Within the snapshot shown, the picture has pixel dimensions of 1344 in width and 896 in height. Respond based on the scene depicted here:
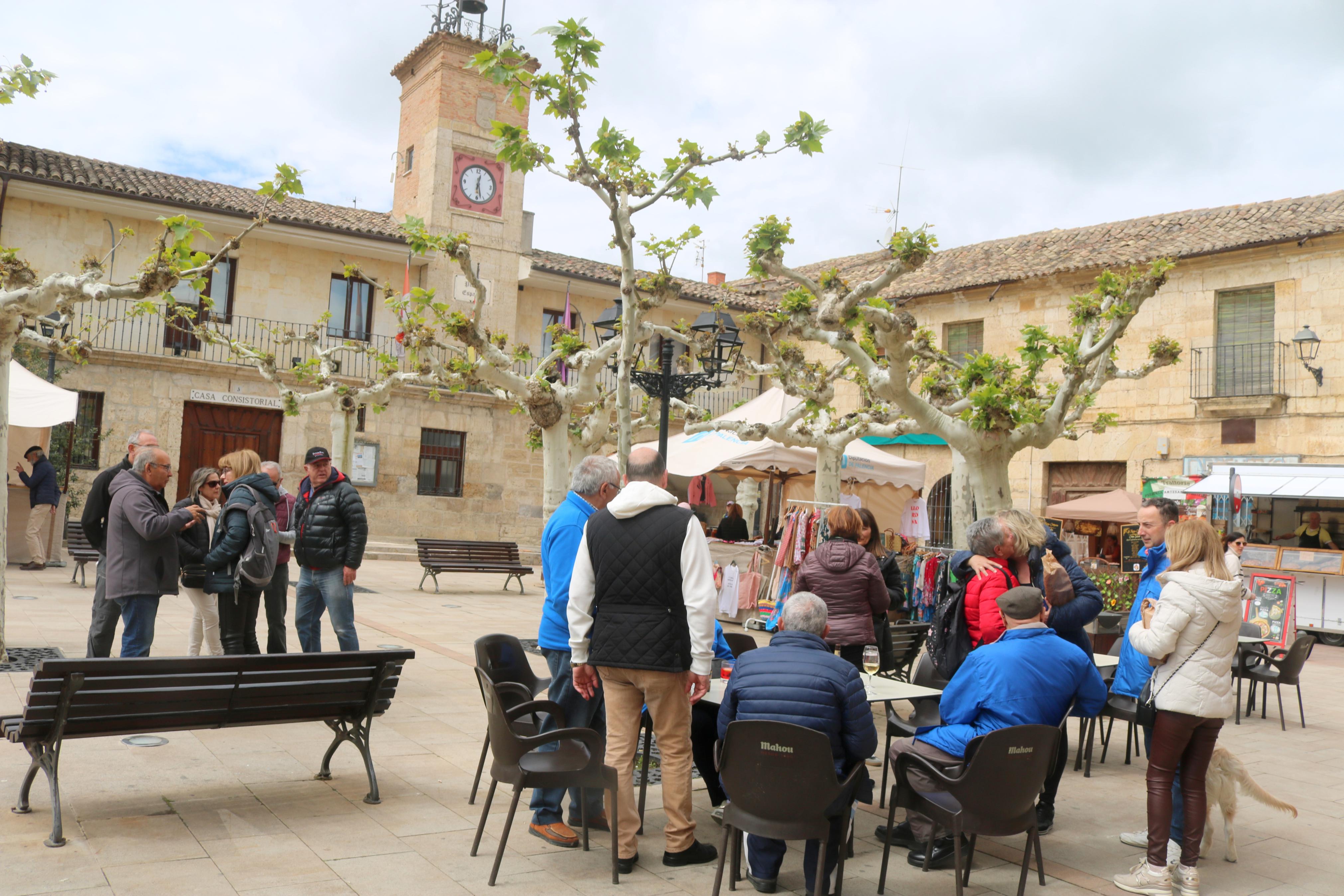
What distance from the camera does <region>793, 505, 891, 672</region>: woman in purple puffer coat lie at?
6.27 metres

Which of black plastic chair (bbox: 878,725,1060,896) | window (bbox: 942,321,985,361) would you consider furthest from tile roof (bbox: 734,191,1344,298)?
black plastic chair (bbox: 878,725,1060,896)

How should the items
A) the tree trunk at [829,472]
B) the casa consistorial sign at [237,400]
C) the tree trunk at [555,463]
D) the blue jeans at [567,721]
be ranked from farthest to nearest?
the casa consistorial sign at [237,400], the tree trunk at [829,472], the tree trunk at [555,463], the blue jeans at [567,721]

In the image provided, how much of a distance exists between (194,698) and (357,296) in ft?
66.2

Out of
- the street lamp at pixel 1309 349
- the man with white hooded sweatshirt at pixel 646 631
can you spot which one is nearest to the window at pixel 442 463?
the street lamp at pixel 1309 349

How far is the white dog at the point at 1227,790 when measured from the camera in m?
4.61

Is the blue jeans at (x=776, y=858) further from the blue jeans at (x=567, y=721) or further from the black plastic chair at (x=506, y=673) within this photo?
the black plastic chair at (x=506, y=673)

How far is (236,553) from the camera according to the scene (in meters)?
6.44

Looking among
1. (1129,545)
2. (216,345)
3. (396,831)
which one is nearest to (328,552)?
(396,831)

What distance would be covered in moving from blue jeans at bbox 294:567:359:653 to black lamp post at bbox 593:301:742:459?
272 centimetres

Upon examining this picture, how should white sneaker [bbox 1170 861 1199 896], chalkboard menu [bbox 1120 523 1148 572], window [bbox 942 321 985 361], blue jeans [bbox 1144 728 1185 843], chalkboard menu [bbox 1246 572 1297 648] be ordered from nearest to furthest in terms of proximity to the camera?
white sneaker [bbox 1170 861 1199 896] < blue jeans [bbox 1144 728 1185 843] < chalkboard menu [bbox 1246 572 1297 648] < chalkboard menu [bbox 1120 523 1148 572] < window [bbox 942 321 985 361]

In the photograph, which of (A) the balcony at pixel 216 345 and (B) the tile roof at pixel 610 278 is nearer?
(A) the balcony at pixel 216 345

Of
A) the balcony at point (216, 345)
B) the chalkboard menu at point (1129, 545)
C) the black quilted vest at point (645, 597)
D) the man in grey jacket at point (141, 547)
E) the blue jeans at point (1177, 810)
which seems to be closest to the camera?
the black quilted vest at point (645, 597)

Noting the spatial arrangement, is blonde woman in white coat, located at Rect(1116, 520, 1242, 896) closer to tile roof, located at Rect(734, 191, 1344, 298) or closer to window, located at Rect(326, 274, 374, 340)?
tile roof, located at Rect(734, 191, 1344, 298)

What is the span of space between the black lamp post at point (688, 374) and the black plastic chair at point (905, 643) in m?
2.38
